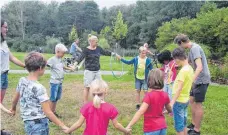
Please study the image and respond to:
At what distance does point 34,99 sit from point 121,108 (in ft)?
13.9

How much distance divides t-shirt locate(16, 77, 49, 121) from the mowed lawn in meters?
2.03

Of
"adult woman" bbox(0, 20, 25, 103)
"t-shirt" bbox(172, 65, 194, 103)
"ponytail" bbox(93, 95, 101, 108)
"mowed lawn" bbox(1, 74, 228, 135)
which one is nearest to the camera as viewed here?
"ponytail" bbox(93, 95, 101, 108)

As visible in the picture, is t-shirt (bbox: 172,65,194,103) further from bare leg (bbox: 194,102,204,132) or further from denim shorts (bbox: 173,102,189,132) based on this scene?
bare leg (bbox: 194,102,204,132)

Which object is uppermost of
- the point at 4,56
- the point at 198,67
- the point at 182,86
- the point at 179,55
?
the point at 179,55

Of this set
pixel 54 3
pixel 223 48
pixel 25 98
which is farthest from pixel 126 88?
pixel 54 3

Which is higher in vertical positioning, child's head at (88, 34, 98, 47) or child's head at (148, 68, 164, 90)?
child's head at (88, 34, 98, 47)

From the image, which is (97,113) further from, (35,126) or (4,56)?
(4,56)

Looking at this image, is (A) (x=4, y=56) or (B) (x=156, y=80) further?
(A) (x=4, y=56)

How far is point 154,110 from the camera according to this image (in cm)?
378

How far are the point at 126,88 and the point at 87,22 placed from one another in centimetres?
4992

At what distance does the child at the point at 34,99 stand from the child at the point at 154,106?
102 centimetres

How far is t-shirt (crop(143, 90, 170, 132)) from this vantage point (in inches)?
147

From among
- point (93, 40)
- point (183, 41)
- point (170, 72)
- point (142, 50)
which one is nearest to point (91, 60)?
point (93, 40)

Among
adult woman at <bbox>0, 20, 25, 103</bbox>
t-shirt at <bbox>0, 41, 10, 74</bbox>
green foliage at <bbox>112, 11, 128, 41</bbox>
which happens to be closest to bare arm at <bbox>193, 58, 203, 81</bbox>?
adult woman at <bbox>0, 20, 25, 103</bbox>
